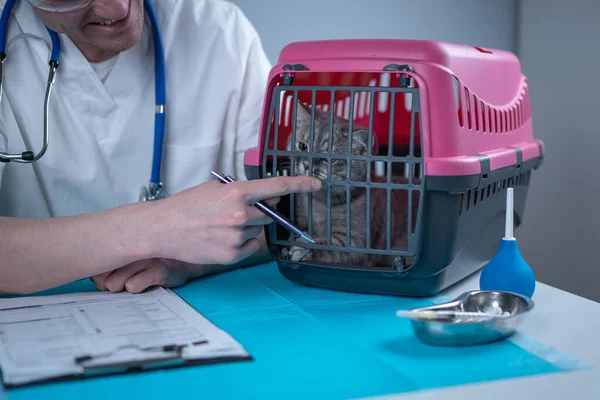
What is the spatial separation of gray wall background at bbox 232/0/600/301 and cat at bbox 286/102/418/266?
2.20ft

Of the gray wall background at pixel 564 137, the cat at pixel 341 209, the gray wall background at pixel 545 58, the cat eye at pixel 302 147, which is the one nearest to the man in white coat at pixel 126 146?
the cat at pixel 341 209

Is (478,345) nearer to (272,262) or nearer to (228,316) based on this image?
(228,316)

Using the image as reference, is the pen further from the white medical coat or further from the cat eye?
the white medical coat

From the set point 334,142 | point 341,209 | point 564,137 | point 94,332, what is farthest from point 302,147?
point 564,137

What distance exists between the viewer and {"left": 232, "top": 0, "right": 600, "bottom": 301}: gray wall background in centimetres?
174

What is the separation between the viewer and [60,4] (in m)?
0.99

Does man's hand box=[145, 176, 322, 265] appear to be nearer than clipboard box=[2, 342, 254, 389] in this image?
No

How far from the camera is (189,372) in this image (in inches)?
26.4

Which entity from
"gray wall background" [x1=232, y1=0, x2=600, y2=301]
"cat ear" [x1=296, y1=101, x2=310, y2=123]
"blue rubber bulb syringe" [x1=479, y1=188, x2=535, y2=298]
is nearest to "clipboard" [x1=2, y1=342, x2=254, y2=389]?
"blue rubber bulb syringe" [x1=479, y1=188, x2=535, y2=298]

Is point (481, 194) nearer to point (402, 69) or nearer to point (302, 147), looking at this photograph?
point (402, 69)

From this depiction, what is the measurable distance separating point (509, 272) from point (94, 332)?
61cm

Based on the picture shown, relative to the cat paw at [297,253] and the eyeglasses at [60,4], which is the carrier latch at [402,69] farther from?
the eyeglasses at [60,4]

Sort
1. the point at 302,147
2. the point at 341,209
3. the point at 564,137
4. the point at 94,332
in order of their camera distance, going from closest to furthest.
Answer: the point at 94,332, the point at 341,209, the point at 302,147, the point at 564,137

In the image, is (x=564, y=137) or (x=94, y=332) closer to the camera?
(x=94, y=332)
